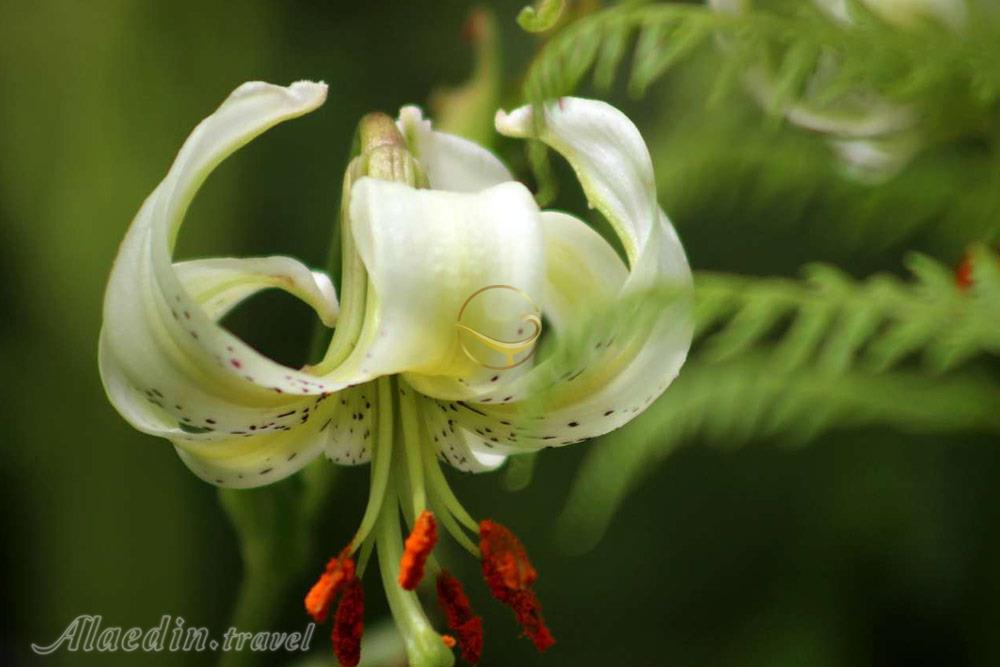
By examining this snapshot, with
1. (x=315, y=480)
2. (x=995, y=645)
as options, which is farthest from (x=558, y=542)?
(x=315, y=480)

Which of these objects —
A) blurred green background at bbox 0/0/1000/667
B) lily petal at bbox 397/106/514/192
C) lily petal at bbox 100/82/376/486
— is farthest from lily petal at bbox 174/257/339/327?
blurred green background at bbox 0/0/1000/667

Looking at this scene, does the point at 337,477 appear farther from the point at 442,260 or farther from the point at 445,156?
the point at 442,260

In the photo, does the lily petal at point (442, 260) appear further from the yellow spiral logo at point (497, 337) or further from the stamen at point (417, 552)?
the stamen at point (417, 552)

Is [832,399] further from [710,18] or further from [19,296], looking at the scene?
[19,296]

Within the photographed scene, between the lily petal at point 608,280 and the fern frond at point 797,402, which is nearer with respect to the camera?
the lily petal at point 608,280

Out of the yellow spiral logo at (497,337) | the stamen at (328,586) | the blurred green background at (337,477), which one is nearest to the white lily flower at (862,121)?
the blurred green background at (337,477)

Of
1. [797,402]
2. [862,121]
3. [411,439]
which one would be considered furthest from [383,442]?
[862,121]
